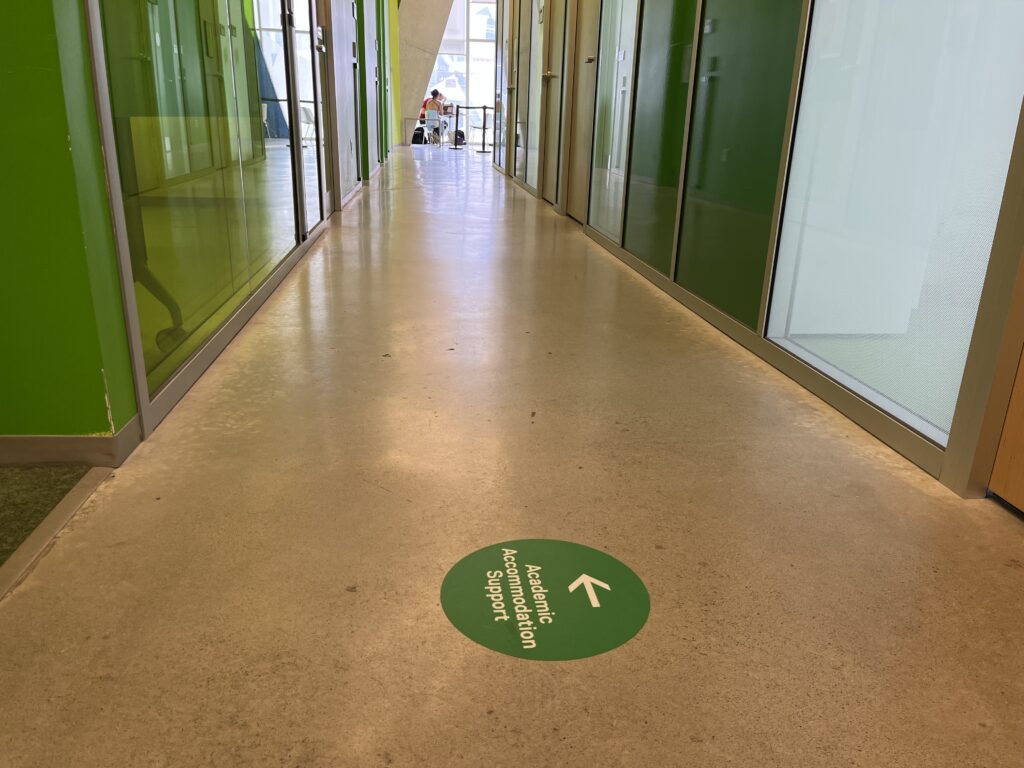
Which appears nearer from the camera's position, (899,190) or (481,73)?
(899,190)

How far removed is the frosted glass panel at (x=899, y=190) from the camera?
79.8 inches

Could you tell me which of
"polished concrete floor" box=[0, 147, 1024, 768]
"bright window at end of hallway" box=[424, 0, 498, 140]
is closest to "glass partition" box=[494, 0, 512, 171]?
"bright window at end of hallway" box=[424, 0, 498, 140]

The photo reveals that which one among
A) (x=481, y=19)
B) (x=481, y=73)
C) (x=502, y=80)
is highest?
(x=481, y=19)

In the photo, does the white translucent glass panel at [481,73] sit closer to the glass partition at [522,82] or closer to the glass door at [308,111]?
the glass partition at [522,82]

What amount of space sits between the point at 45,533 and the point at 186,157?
1523 mm

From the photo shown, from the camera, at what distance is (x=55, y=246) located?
6.09 feet

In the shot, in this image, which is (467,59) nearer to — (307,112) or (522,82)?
(522,82)

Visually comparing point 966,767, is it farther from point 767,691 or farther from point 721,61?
point 721,61

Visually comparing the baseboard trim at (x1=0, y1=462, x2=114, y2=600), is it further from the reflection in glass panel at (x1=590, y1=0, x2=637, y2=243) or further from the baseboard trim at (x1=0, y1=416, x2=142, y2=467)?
the reflection in glass panel at (x1=590, y1=0, x2=637, y2=243)

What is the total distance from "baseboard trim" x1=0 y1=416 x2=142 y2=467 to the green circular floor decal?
1.06m

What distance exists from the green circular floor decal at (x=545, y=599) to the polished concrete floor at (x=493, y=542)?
42 mm

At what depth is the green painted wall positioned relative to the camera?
5.69ft

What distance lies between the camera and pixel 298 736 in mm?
1199

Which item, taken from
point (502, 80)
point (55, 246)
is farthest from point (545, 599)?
point (502, 80)
